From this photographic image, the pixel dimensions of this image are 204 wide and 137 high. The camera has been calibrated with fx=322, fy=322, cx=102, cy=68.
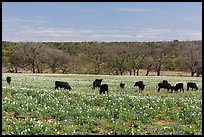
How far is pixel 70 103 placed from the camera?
1798cm

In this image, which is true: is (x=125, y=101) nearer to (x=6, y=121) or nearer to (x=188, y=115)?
(x=188, y=115)

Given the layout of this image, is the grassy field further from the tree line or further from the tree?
the tree line

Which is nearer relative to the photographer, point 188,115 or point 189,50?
point 188,115

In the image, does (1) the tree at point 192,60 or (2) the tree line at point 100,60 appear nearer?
(1) the tree at point 192,60

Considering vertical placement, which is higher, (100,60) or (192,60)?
(100,60)

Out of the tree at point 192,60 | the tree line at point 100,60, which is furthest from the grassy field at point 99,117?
the tree line at point 100,60

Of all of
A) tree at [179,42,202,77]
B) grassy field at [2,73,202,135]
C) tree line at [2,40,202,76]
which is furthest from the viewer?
tree line at [2,40,202,76]

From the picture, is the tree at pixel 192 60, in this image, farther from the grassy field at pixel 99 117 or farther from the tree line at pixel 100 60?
the grassy field at pixel 99 117

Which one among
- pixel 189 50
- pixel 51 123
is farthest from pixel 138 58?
pixel 51 123

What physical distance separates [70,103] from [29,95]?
12.6 feet

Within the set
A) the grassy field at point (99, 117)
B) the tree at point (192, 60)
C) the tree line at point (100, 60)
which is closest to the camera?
the grassy field at point (99, 117)

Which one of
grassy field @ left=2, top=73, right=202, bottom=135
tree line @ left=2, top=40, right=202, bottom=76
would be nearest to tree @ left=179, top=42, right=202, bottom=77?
tree line @ left=2, top=40, right=202, bottom=76

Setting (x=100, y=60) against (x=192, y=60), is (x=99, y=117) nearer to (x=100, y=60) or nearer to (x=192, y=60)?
(x=192, y=60)

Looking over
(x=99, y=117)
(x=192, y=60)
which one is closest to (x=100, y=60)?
(x=192, y=60)
